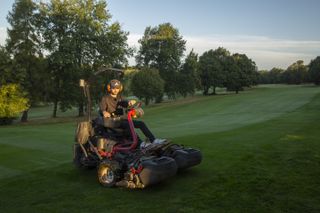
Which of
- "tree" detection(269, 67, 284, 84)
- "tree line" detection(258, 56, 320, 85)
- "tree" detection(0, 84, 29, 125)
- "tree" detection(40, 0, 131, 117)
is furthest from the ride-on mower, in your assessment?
"tree" detection(269, 67, 284, 84)

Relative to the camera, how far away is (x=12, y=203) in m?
7.44

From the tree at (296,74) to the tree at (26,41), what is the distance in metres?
92.3

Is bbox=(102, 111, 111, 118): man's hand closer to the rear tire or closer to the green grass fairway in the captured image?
the rear tire

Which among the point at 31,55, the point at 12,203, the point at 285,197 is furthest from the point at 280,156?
the point at 31,55

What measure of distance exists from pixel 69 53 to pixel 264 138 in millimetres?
34031

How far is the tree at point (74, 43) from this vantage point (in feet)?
146

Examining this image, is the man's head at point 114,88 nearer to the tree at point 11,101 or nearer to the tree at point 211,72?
the tree at point 11,101

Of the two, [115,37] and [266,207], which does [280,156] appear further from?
[115,37]

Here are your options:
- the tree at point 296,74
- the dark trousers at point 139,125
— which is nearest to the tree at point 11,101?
the dark trousers at point 139,125

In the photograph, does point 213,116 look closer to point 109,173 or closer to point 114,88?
point 114,88

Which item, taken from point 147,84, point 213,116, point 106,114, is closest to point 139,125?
point 106,114

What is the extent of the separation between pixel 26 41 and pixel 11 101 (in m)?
9.25

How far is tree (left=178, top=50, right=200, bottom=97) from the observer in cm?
6906

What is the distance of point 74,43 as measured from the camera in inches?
1729
